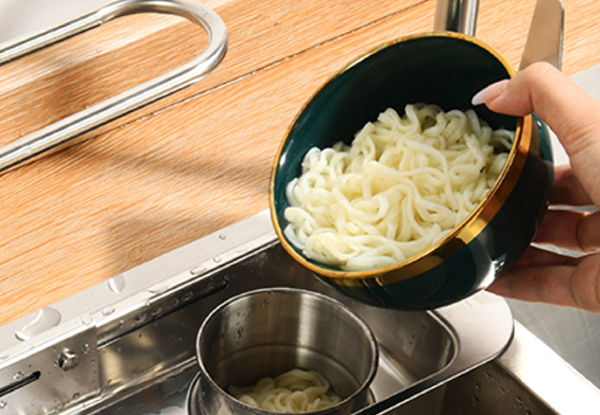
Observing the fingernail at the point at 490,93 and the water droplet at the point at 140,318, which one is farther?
the water droplet at the point at 140,318

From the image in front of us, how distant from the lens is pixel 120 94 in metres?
0.81

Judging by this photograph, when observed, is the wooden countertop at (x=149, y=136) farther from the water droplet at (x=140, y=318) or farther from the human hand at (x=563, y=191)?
the human hand at (x=563, y=191)

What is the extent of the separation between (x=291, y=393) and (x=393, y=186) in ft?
1.13

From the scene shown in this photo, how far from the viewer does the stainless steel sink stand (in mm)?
881

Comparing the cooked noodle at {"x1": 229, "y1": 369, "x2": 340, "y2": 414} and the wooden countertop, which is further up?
the wooden countertop

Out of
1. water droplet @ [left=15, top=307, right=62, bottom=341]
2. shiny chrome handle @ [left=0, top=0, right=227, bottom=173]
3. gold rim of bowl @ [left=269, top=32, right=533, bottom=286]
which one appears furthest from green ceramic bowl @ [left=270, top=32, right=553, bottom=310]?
water droplet @ [left=15, top=307, right=62, bottom=341]

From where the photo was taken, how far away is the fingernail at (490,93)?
0.70m

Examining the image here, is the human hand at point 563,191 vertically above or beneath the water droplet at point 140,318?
above

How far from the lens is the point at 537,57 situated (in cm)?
80

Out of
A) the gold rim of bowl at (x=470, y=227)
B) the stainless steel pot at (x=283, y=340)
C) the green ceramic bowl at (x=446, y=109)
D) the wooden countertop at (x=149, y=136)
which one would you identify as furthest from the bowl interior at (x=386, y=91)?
the wooden countertop at (x=149, y=136)

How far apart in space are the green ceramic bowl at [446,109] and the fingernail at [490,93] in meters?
0.02

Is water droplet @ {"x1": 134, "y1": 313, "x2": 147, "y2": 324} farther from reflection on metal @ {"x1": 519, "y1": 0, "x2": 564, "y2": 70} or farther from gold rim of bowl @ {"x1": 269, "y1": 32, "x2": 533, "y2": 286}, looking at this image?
reflection on metal @ {"x1": 519, "y1": 0, "x2": 564, "y2": 70}

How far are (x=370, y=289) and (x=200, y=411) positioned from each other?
0.37m

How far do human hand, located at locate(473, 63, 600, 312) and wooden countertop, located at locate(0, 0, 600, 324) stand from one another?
16.5 inches
